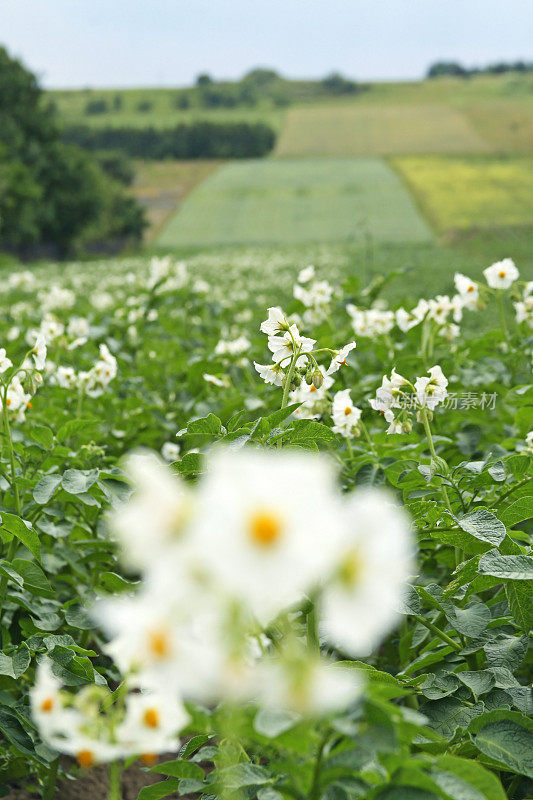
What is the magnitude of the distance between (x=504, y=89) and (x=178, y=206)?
44611 mm

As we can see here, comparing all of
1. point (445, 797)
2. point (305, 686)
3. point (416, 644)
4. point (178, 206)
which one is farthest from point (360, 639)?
point (178, 206)

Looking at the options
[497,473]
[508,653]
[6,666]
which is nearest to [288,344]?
[497,473]

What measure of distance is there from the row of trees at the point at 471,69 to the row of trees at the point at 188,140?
145ft

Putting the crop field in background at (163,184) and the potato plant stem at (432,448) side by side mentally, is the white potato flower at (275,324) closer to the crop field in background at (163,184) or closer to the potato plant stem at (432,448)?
the potato plant stem at (432,448)

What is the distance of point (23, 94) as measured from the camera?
37.2m

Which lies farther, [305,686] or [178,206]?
[178,206]

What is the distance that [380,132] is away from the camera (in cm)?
6212

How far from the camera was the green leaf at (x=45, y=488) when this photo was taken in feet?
5.66

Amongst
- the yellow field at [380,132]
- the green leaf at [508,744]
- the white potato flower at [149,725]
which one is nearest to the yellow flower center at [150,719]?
the white potato flower at [149,725]

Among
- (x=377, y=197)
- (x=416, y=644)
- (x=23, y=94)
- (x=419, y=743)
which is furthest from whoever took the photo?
(x=377, y=197)

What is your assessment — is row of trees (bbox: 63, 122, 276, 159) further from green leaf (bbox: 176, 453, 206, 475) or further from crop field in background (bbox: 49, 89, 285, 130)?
green leaf (bbox: 176, 453, 206, 475)

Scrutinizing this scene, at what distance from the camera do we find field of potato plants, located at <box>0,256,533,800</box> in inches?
25.8

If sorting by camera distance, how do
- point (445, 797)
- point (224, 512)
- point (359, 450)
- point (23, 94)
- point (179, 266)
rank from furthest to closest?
point (23, 94) < point (179, 266) < point (359, 450) < point (445, 797) < point (224, 512)

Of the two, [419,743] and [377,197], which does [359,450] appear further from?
[377,197]
